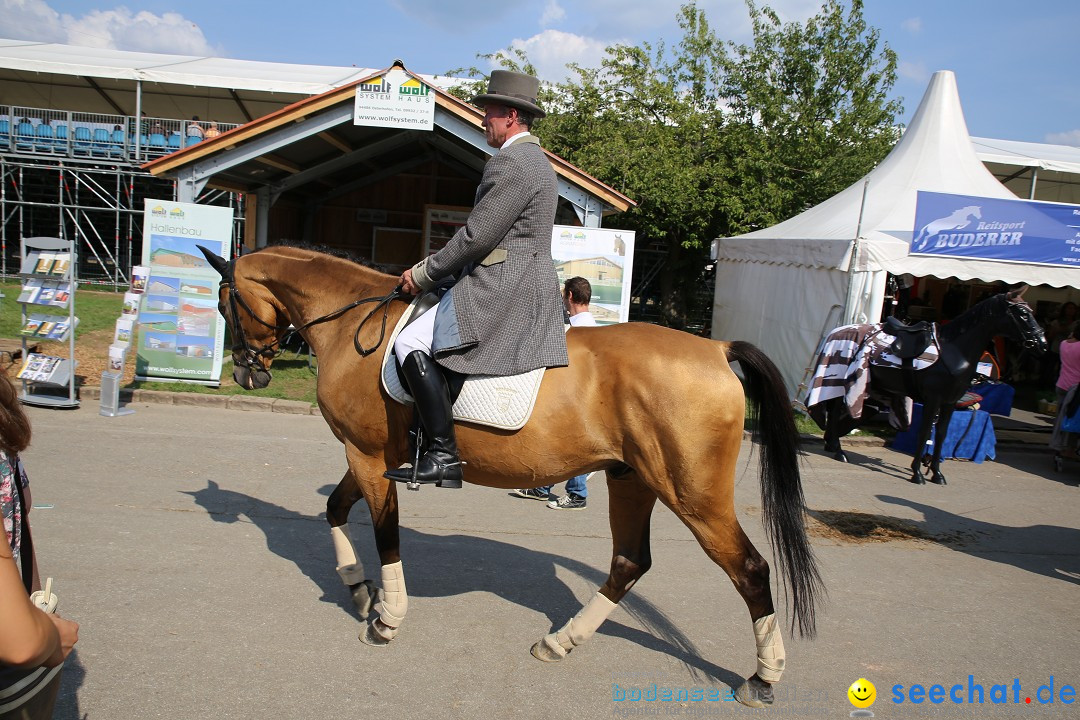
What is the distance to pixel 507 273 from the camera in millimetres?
3594

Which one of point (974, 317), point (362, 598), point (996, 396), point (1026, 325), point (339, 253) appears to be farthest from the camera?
point (996, 396)

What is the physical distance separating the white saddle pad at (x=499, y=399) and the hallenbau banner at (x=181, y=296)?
Answer: 7.02 m

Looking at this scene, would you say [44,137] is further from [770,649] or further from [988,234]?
[770,649]

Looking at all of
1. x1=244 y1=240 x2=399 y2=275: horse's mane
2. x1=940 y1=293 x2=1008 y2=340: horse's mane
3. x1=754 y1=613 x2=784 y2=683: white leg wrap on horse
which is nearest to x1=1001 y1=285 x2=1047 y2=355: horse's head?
x1=940 y1=293 x2=1008 y2=340: horse's mane

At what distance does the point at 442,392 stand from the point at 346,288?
111 centimetres

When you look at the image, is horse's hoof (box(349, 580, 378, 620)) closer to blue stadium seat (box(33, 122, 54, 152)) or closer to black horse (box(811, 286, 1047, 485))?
black horse (box(811, 286, 1047, 485))

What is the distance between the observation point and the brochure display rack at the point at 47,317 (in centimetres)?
836

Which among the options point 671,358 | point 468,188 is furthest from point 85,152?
point 671,358

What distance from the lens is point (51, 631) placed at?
1714 millimetres

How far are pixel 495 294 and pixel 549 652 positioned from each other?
1.87m

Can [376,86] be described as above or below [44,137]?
below

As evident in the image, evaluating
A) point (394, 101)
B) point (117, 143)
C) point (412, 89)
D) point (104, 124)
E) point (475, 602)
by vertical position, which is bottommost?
point (475, 602)

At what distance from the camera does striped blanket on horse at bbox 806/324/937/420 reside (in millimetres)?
9141

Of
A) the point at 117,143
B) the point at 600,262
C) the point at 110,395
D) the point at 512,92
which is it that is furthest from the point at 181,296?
the point at 117,143
